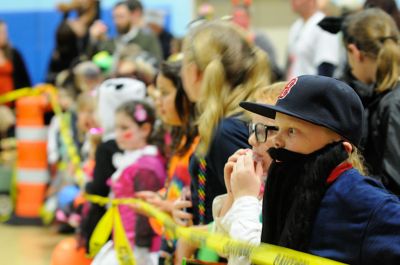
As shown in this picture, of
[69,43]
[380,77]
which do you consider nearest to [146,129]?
[380,77]

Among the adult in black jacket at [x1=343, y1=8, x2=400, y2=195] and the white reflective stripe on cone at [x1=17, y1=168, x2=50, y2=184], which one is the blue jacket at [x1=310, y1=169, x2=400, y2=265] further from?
the white reflective stripe on cone at [x1=17, y1=168, x2=50, y2=184]

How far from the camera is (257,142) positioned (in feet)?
8.95

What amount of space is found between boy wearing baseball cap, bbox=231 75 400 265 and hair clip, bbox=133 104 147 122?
249cm

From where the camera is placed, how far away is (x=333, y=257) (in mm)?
2268

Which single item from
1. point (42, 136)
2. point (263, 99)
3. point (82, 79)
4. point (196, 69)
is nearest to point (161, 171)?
point (196, 69)

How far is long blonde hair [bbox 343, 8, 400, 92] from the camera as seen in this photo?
12.3ft

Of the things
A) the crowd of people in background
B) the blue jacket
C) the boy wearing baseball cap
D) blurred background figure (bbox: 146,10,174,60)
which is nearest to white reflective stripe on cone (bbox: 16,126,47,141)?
the crowd of people in background

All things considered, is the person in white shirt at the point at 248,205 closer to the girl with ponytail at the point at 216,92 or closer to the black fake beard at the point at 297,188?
the black fake beard at the point at 297,188

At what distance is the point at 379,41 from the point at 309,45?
2483 mm

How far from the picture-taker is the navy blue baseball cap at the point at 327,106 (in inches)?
91.2

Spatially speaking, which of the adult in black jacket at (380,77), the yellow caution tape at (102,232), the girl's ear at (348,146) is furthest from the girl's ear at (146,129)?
the girl's ear at (348,146)

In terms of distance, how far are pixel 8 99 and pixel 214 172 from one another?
6813 mm

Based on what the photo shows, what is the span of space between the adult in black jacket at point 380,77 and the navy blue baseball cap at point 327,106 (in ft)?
3.86

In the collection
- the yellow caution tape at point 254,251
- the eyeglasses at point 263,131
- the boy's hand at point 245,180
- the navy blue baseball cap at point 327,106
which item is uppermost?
the navy blue baseball cap at point 327,106
